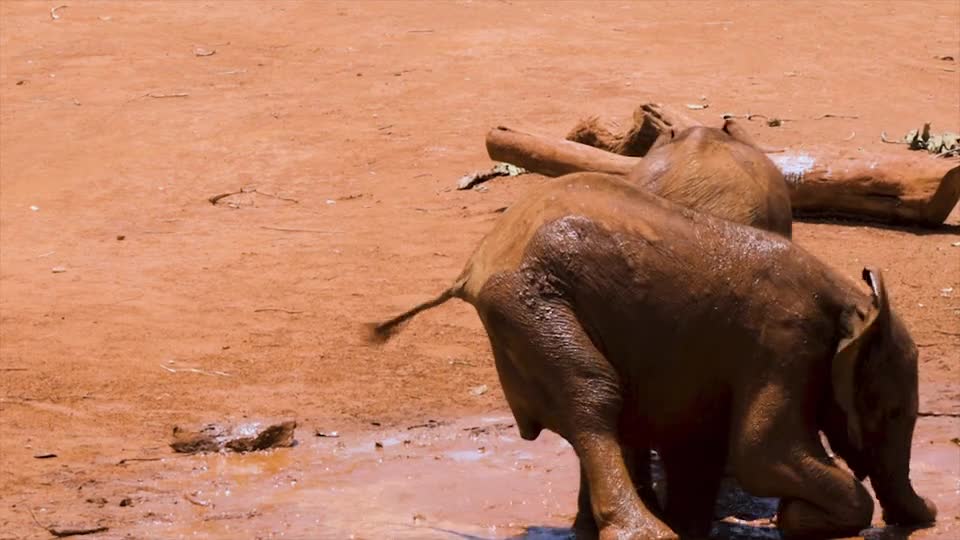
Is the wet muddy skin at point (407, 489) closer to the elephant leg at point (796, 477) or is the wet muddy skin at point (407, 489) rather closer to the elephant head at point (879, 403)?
the elephant head at point (879, 403)

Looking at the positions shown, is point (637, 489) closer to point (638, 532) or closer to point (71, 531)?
point (638, 532)

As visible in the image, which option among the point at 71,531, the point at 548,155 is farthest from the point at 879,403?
the point at 548,155

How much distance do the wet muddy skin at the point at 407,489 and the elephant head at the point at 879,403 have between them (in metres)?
0.17

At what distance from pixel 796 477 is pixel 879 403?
44 centimetres

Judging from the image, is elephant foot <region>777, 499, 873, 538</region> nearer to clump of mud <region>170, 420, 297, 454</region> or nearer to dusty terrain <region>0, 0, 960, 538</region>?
dusty terrain <region>0, 0, 960, 538</region>

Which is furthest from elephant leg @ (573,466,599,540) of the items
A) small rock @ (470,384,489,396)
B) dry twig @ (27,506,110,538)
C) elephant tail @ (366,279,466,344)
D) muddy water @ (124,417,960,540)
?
small rock @ (470,384,489,396)

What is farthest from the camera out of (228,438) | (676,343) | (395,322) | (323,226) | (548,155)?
(323,226)

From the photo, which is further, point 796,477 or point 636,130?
point 636,130

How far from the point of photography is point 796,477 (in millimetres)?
6074

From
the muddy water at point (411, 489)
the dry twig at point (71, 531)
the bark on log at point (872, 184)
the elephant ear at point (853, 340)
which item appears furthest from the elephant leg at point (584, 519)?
the bark on log at point (872, 184)

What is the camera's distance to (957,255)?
438 inches

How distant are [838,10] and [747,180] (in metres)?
13.4

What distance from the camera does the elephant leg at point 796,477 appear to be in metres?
5.99

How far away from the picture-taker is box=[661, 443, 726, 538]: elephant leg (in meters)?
6.44
